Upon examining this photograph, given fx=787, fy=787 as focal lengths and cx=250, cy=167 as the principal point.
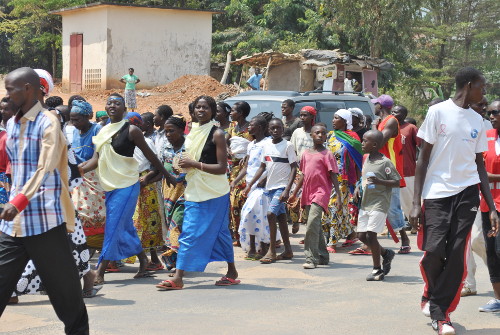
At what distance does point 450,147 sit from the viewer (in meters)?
6.10

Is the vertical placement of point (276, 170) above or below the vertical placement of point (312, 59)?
below

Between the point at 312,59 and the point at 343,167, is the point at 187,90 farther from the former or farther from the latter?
the point at 343,167

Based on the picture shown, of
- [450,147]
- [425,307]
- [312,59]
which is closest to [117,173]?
[425,307]

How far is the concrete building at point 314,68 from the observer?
25094mm

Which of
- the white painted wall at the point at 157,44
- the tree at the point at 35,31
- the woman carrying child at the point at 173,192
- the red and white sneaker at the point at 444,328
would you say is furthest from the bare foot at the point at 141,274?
the tree at the point at 35,31

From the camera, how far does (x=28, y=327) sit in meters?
6.21

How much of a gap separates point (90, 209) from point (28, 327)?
7.21 feet

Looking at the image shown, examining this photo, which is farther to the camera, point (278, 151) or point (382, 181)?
point (278, 151)

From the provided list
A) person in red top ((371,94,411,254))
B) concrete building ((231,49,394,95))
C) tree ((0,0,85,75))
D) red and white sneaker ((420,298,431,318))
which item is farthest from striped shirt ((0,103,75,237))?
tree ((0,0,85,75))

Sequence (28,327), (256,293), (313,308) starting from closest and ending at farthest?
1. (28,327)
2. (313,308)
3. (256,293)

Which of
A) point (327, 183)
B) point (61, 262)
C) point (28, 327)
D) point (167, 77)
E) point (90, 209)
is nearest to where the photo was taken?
point (61, 262)

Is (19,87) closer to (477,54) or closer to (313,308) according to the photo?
(313,308)

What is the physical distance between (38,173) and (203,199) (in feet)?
9.63

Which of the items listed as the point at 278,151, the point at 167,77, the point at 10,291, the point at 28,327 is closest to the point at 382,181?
the point at 278,151
